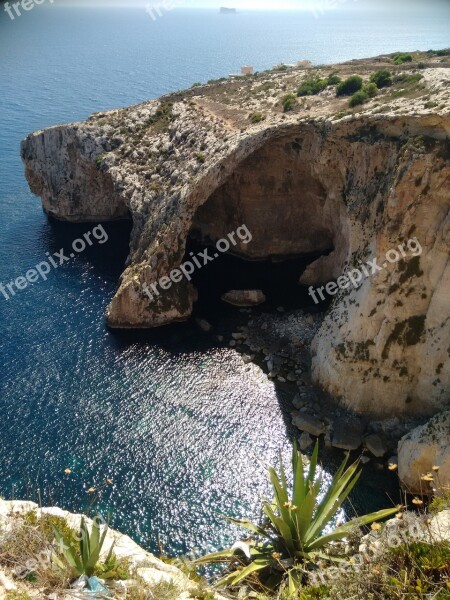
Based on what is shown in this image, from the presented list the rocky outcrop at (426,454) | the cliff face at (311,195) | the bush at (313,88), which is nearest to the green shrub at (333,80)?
the bush at (313,88)

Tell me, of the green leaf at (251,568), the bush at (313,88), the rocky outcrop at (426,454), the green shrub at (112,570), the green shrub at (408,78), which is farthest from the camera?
the bush at (313,88)

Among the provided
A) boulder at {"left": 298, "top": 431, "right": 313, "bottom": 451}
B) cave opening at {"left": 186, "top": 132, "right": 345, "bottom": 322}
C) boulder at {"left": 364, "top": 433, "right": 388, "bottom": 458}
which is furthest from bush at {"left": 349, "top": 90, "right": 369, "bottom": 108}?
boulder at {"left": 298, "top": 431, "right": 313, "bottom": 451}

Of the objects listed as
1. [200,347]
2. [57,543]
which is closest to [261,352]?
[200,347]

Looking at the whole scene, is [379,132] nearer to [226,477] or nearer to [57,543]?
[226,477]

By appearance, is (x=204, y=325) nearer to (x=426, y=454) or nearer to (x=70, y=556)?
(x=426, y=454)

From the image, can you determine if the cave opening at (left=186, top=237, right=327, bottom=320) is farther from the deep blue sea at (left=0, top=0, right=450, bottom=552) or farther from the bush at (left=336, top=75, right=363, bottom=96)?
the bush at (left=336, top=75, right=363, bottom=96)

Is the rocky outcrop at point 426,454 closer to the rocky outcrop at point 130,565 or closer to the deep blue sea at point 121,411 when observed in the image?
the deep blue sea at point 121,411
